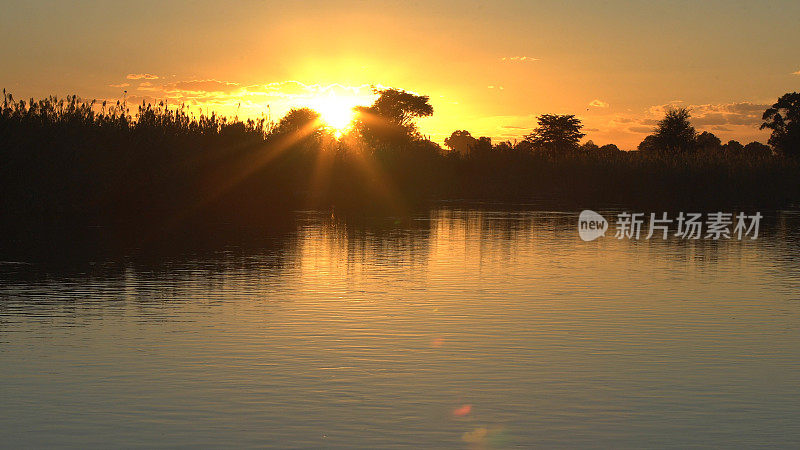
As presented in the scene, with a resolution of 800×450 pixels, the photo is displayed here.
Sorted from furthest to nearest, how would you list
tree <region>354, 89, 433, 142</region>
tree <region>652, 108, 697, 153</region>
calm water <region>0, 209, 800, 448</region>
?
tree <region>354, 89, 433, 142</region> → tree <region>652, 108, 697, 153</region> → calm water <region>0, 209, 800, 448</region>

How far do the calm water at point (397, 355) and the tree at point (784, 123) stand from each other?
294 feet

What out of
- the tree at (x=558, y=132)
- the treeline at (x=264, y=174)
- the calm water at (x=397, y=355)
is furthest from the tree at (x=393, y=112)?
the calm water at (x=397, y=355)

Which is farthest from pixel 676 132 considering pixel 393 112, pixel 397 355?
pixel 397 355

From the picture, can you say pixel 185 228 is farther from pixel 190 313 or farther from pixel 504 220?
pixel 190 313

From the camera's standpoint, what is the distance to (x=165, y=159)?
107 ft

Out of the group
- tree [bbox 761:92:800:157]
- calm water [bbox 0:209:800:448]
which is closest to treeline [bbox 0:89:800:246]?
calm water [bbox 0:209:800:448]

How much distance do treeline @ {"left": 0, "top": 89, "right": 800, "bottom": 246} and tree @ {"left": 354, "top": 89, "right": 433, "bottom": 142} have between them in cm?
6255

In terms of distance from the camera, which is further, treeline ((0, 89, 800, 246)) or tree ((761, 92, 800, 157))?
tree ((761, 92, 800, 157))

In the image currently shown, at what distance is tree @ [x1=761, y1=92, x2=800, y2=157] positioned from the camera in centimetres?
9919

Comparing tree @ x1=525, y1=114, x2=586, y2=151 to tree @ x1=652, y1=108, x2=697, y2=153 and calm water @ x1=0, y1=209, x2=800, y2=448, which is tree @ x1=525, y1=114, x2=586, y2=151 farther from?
calm water @ x1=0, y1=209, x2=800, y2=448

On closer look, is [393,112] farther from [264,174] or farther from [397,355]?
[397,355]

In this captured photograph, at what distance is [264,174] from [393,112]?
93202 millimetres

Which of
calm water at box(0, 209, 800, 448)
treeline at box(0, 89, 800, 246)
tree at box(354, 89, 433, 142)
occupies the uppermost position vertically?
tree at box(354, 89, 433, 142)

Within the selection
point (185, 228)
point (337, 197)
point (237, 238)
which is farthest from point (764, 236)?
point (337, 197)
